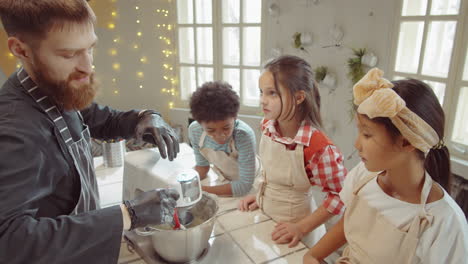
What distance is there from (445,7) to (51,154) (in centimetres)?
247

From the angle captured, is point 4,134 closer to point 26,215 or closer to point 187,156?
point 26,215

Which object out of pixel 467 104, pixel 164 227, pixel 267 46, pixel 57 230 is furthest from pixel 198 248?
pixel 267 46

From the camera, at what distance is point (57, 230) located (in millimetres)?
724

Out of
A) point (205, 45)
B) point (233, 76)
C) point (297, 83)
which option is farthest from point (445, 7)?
point (205, 45)

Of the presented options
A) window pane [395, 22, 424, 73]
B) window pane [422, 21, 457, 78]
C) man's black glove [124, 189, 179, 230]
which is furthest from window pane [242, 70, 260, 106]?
man's black glove [124, 189, 179, 230]

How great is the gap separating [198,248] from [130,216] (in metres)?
0.25

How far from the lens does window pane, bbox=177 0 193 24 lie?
3.53m

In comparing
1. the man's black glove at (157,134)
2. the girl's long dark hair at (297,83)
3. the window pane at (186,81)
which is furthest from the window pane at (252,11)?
the man's black glove at (157,134)

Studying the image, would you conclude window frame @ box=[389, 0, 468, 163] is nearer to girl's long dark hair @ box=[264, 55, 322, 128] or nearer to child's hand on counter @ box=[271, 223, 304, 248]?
girl's long dark hair @ box=[264, 55, 322, 128]

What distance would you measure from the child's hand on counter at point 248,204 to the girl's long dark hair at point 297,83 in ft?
1.22

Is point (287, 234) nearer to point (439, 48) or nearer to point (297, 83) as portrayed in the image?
point (297, 83)

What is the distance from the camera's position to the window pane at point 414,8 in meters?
2.29

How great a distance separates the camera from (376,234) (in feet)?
3.12

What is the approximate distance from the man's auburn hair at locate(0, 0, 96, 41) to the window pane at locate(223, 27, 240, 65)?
2.71m
